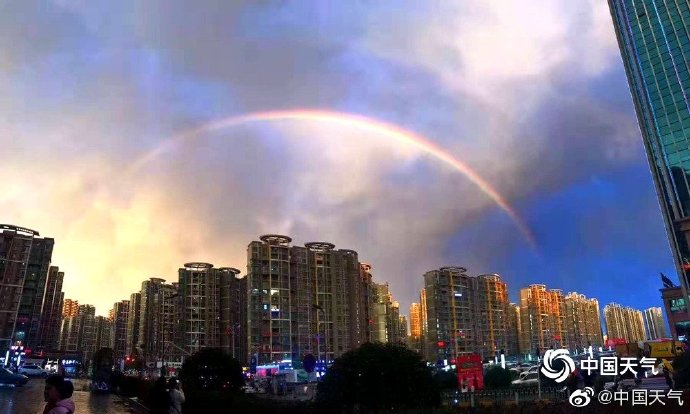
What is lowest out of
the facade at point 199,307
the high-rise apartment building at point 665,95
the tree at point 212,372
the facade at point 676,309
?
the tree at point 212,372

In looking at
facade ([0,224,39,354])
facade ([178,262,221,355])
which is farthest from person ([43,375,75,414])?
facade ([178,262,221,355])

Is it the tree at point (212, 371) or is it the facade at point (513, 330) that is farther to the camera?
the facade at point (513, 330)

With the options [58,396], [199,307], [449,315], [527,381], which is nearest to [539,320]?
[449,315]

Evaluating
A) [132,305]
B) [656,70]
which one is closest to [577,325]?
[656,70]

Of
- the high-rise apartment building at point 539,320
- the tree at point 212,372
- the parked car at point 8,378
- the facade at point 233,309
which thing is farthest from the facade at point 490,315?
A: the tree at point 212,372

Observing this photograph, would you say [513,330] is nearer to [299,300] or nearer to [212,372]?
[299,300]

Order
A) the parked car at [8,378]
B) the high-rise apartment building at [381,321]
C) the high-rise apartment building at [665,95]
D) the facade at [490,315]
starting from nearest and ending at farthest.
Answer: the parked car at [8,378], the high-rise apartment building at [665,95], the high-rise apartment building at [381,321], the facade at [490,315]

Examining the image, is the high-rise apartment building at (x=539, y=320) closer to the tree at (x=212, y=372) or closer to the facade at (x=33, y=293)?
the facade at (x=33, y=293)

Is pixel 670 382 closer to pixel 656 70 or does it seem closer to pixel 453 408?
pixel 453 408
